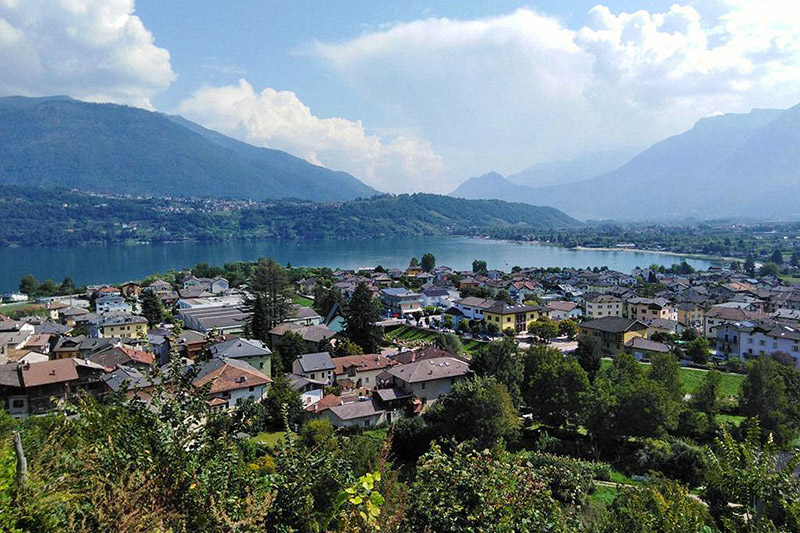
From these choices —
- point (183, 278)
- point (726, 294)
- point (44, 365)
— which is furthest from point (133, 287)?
point (726, 294)

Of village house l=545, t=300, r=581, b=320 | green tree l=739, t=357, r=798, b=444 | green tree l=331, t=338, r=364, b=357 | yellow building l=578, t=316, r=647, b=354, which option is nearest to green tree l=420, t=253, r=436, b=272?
village house l=545, t=300, r=581, b=320

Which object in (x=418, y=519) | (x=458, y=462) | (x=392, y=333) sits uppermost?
(x=458, y=462)

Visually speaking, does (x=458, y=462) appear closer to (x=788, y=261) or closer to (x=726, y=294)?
(x=726, y=294)

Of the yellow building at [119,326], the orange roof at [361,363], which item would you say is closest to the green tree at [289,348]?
the orange roof at [361,363]

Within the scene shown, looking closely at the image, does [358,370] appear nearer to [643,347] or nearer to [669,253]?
[643,347]

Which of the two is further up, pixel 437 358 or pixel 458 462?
pixel 458 462

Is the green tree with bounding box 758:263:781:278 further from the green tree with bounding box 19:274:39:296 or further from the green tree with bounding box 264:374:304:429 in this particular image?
the green tree with bounding box 19:274:39:296

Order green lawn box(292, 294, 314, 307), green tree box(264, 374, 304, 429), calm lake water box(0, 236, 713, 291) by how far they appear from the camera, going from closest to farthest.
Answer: green tree box(264, 374, 304, 429) → green lawn box(292, 294, 314, 307) → calm lake water box(0, 236, 713, 291)
